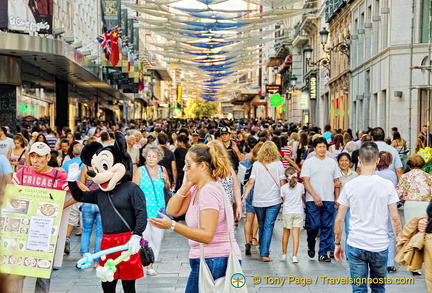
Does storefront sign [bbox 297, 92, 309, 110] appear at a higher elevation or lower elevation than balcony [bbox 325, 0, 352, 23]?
lower

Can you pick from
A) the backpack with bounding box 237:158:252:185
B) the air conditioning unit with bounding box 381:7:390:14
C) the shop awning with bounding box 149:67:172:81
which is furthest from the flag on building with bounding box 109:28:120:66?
the shop awning with bounding box 149:67:172:81

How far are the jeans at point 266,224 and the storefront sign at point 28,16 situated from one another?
15458mm

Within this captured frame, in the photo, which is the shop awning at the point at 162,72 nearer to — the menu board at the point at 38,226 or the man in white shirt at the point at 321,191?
the man in white shirt at the point at 321,191

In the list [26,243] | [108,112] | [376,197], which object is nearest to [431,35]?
[376,197]

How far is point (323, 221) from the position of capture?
9484 mm

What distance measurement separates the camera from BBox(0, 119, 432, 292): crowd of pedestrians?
4.49 meters

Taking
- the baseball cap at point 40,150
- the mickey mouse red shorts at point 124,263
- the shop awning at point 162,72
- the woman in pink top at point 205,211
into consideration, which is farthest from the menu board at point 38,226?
the shop awning at point 162,72

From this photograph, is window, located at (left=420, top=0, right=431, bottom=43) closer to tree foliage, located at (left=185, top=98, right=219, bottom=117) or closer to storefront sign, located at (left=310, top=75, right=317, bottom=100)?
storefront sign, located at (left=310, top=75, right=317, bottom=100)

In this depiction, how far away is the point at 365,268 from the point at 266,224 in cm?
369

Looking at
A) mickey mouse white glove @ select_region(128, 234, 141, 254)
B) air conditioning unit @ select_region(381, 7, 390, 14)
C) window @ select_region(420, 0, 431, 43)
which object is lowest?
mickey mouse white glove @ select_region(128, 234, 141, 254)

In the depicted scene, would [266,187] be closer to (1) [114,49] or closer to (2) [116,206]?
(2) [116,206]

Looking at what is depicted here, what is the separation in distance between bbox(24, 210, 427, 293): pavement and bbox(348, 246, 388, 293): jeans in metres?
1.30

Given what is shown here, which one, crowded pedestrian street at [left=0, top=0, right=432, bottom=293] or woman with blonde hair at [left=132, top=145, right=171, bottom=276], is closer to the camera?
crowded pedestrian street at [left=0, top=0, right=432, bottom=293]

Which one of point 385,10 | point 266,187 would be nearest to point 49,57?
point 385,10
